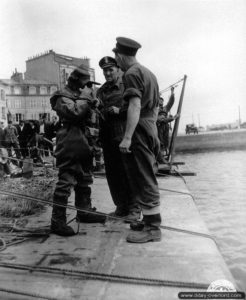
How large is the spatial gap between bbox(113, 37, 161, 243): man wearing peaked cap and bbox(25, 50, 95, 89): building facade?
57.4m

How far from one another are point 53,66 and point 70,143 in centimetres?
5870

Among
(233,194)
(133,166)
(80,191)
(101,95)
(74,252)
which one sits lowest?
(233,194)

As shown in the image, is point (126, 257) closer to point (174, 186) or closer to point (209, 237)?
point (209, 237)

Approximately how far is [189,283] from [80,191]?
227 centimetres

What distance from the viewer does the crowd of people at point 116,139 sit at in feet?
12.3

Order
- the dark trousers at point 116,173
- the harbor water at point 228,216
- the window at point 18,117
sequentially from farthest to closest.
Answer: the window at point 18,117 → the harbor water at point 228,216 → the dark trousers at point 116,173

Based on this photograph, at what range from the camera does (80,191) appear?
4.61 m

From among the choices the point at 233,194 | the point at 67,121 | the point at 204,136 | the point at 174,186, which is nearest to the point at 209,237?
the point at 67,121

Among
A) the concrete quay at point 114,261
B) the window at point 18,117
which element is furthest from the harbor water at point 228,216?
the window at point 18,117

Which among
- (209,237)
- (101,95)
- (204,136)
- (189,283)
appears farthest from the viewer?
(204,136)

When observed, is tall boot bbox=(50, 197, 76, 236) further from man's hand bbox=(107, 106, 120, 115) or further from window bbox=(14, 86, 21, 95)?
window bbox=(14, 86, 21, 95)

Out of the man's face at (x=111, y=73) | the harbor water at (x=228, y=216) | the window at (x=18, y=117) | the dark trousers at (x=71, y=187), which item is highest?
the window at (x=18, y=117)

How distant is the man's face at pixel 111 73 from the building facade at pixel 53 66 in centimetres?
5630

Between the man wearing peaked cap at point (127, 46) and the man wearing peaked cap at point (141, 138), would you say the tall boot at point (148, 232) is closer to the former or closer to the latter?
the man wearing peaked cap at point (141, 138)
